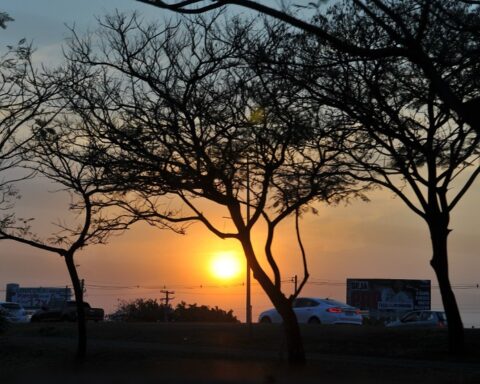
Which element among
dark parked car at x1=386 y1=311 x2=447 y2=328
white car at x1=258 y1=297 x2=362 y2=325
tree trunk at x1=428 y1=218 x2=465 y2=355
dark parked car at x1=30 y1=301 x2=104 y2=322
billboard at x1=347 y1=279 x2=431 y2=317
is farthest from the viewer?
billboard at x1=347 y1=279 x2=431 y2=317

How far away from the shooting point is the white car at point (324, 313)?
3381cm

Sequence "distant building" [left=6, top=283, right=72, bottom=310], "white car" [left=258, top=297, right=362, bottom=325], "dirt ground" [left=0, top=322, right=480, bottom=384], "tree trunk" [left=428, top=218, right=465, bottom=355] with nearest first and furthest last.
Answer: "dirt ground" [left=0, top=322, right=480, bottom=384] → "tree trunk" [left=428, top=218, right=465, bottom=355] → "white car" [left=258, top=297, right=362, bottom=325] → "distant building" [left=6, top=283, right=72, bottom=310]

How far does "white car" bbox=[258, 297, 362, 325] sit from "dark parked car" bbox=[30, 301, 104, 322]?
12428 mm

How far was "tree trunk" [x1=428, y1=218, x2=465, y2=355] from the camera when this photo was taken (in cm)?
1964

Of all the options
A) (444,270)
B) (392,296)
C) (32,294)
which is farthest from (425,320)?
(32,294)

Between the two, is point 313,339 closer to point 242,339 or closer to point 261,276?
point 242,339

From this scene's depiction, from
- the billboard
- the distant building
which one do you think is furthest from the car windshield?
the distant building

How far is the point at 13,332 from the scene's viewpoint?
1172 inches

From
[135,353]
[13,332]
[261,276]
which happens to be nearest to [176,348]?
[135,353]

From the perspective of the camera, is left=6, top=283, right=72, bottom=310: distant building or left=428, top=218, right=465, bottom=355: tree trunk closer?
left=428, top=218, right=465, bottom=355: tree trunk

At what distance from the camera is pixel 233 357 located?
19.2 meters

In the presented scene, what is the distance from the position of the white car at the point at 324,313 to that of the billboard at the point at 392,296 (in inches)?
884

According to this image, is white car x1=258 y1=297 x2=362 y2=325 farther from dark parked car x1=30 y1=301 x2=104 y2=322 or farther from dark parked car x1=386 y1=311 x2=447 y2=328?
dark parked car x1=30 y1=301 x2=104 y2=322

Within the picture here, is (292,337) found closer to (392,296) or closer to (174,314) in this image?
(174,314)
